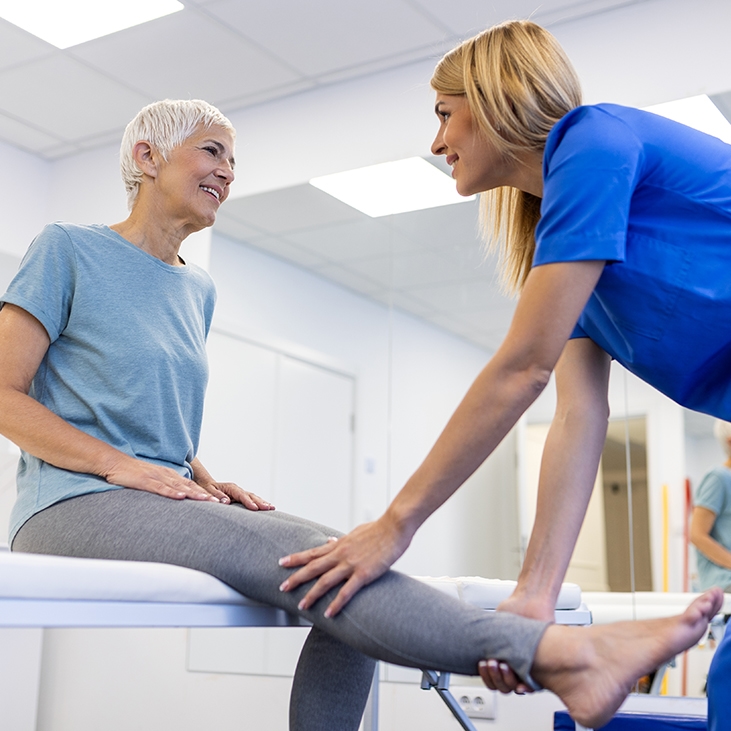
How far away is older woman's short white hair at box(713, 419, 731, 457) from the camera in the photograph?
2.69 meters

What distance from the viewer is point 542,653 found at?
979 millimetres

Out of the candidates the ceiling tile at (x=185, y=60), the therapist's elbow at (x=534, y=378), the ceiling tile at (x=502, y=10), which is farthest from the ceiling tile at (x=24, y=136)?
the therapist's elbow at (x=534, y=378)

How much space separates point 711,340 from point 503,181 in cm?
40

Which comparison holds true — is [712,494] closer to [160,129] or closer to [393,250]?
[393,250]

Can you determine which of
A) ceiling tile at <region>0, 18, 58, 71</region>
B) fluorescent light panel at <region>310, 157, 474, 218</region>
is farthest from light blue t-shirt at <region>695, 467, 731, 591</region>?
ceiling tile at <region>0, 18, 58, 71</region>

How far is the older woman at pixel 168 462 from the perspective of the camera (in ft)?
3.30

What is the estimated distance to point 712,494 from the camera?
2729 millimetres

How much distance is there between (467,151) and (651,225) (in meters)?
0.33

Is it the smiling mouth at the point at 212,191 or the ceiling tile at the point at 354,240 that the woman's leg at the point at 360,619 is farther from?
the ceiling tile at the point at 354,240

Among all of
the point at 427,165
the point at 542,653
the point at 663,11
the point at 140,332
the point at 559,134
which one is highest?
the point at 663,11

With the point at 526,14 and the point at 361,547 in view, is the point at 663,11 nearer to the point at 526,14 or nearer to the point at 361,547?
the point at 526,14

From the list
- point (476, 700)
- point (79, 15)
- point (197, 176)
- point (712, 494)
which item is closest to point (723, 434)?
point (712, 494)

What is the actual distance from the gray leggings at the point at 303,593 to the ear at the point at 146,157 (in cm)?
70

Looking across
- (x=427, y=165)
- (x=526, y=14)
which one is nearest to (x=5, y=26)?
(x=427, y=165)
